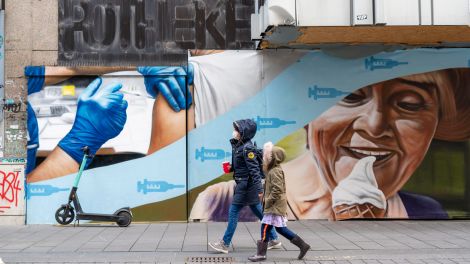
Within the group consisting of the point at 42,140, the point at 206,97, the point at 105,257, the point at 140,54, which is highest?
the point at 140,54

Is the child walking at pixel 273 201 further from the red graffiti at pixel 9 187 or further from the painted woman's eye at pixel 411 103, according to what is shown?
the red graffiti at pixel 9 187

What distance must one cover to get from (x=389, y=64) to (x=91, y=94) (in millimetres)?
5830

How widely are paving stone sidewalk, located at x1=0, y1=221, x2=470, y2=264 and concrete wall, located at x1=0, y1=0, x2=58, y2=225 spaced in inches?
64.7

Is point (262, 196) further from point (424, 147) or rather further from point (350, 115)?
point (424, 147)

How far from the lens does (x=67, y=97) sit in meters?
11.5

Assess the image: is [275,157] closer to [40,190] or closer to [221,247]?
[221,247]

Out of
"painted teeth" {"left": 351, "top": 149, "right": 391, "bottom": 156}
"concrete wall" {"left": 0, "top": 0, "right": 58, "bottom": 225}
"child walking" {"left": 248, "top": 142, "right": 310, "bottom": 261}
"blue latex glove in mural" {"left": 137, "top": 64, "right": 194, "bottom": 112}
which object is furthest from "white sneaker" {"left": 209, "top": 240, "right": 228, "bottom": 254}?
"concrete wall" {"left": 0, "top": 0, "right": 58, "bottom": 225}

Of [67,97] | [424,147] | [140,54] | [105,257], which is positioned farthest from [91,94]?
[424,147]

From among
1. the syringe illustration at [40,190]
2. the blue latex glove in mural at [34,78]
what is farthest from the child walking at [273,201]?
the blue latex glove in mural at [34,78]

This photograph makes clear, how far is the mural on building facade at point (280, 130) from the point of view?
11516 mm

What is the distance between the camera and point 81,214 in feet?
35.8

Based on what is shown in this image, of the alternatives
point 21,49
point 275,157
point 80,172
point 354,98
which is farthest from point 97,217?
point 354,98

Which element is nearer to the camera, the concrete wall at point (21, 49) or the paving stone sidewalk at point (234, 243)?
the paving stone sidewalk at point (234, 243)

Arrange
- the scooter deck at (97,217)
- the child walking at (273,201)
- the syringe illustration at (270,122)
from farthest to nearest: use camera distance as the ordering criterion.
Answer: the syringe illustration at (270,122)
the scooter deck at (97,217)
the child walking at (273,201)
